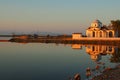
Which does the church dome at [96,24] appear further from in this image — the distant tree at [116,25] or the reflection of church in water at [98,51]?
the reflection of church in water at [98,51]

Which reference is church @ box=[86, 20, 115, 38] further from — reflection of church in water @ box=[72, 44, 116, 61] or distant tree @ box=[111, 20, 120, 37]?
reflection of church in water @ box=[72, 44, 116, 61]

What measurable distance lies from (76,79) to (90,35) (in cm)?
6244

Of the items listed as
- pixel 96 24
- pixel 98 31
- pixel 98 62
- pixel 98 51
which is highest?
pixel 96 24

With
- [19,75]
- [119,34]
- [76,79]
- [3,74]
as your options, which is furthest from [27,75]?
[119,34]

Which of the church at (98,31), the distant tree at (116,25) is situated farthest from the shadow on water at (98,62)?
the distant tree at (116,25)

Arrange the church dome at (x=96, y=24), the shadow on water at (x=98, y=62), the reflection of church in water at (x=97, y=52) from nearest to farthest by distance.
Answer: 1. the shadow on water at (x=98, y=62)
2. the reflection of church in water at (x=97, y=52)
3. the church dome at (x=96, y=24)

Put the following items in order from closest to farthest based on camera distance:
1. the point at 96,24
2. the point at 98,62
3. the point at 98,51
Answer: the point at 98,62
the point at 98,51
the point at 96,24

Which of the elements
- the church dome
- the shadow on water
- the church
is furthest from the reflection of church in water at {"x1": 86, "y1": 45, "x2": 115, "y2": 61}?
the church dome

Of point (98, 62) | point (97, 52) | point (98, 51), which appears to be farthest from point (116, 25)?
point (98, 62)

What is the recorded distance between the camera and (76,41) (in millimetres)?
72812

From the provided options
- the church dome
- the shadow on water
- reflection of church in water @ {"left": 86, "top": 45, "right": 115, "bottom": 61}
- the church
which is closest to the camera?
the shadow on water

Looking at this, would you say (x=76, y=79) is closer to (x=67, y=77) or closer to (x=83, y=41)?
(x=67, y=77)

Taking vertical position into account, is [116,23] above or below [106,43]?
above

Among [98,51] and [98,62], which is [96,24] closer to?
[98,51]
